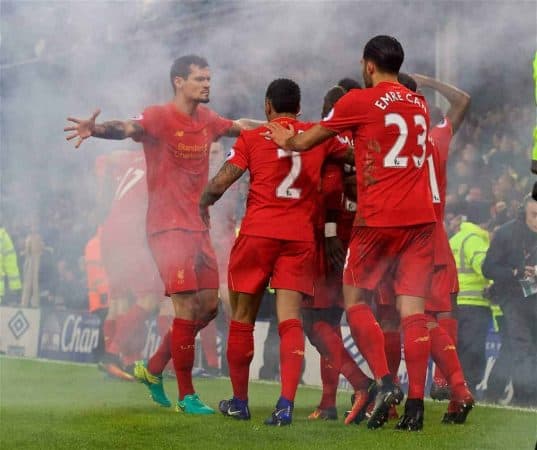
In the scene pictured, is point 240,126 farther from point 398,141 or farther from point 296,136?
point 398,141

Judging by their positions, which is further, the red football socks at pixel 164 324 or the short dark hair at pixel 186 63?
the red football socks at pixel 164 324

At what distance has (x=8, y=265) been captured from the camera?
663 inches

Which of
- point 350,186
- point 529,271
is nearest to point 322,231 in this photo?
point 350,186

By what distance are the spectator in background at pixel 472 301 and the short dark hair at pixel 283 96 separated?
4182mm

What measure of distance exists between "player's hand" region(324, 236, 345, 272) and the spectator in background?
3553 mm

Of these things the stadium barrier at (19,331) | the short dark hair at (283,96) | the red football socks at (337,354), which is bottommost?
the stadium barrier at (19,331)

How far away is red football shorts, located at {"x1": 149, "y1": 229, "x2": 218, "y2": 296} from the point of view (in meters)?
9.18

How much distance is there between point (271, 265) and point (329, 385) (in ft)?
3.41

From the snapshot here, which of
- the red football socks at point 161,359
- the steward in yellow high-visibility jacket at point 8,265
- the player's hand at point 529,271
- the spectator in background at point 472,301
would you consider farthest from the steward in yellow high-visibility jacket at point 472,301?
the steward in yellow high-visibility jacket at point 8,265

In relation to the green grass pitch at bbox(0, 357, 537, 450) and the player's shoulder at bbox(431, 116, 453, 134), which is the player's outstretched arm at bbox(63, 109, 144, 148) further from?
the player's shoulder at bbox(431, 116, 453, 134)

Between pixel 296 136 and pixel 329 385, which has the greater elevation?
pixel 296 136

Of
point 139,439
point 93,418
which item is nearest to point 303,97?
point 93,418

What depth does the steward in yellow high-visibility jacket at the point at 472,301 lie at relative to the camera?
11.8 metres

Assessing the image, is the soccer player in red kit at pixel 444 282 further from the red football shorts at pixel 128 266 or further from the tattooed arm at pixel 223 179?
the red football shorts at pixel 128 266
